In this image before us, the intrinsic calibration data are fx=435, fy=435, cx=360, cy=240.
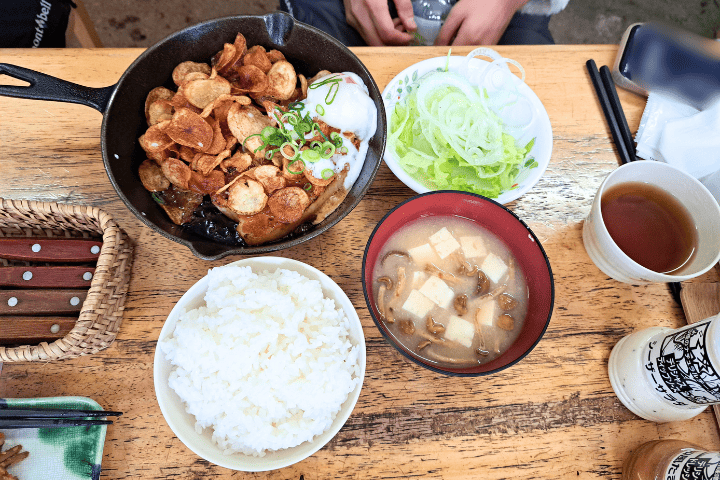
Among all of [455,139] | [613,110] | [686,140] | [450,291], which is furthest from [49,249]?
[686,140]

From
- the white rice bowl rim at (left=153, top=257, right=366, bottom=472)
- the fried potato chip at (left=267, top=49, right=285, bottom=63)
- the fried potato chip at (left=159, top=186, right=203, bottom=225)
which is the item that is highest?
the fried potato chip at (left=267, top=49, right=285, bottom=63)

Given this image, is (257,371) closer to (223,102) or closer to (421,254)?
(421,254)

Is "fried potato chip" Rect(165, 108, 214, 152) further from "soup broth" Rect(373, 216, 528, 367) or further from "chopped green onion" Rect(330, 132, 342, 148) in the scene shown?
"soup broth" Rect(373, 216, 528, 367)

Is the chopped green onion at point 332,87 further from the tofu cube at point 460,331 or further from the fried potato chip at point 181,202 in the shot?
the tofu cube at point 460,331

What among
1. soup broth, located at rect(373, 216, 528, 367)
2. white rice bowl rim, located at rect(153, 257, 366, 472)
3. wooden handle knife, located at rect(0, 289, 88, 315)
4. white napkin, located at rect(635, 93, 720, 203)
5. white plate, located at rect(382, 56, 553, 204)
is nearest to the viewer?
white rice bowl rim, located at rect(153, 257, 366, 472)

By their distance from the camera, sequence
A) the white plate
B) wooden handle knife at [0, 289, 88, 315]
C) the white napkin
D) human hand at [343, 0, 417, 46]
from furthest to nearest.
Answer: human hand at [343, 0, 417, 46] → the white napkin → the white plate → wooden handle knife at [0, 289, 88, 315]

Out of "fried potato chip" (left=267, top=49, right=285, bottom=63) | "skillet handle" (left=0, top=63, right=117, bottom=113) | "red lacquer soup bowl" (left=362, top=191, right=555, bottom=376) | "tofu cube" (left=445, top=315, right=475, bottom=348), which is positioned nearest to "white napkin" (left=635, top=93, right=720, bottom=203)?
"red lacquer soup bowl" (left=362, top=191, right=555, bottom=376)

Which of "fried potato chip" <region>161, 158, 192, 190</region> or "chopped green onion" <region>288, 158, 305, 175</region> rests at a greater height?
"chopped green onion" <region>288, 158, 305, 175</region>
